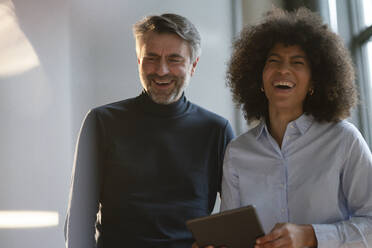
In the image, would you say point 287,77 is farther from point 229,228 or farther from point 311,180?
point 229,228

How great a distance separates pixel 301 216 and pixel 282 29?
789 millimetres

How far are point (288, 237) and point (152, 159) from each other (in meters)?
0.87

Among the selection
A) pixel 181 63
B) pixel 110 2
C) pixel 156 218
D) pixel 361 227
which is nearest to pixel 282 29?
pixel 181 63

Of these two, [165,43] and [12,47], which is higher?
[12,47]

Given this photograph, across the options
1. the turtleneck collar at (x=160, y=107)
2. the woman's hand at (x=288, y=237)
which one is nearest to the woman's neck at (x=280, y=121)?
the woman's hand at (x=288, y=237)

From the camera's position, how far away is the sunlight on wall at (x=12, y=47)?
2736 mm

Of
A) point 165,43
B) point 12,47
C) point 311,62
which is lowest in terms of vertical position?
point 311,62

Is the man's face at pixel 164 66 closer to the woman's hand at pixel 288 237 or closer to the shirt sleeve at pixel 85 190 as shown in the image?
the shirt sleeve at pixel 85 190

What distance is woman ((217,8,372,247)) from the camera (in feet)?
5.43

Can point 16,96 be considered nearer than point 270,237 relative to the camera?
No

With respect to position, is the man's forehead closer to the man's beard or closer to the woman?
the man's beard

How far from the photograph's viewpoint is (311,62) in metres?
1.94

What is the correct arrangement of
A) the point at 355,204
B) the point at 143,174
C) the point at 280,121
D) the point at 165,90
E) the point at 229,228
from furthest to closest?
the point at 165,90, the point at 143,174, the point at 280,121, the point at 355,204, the point at 229,228

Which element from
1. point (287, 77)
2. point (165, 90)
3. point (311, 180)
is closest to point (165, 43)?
point (165, 90)
